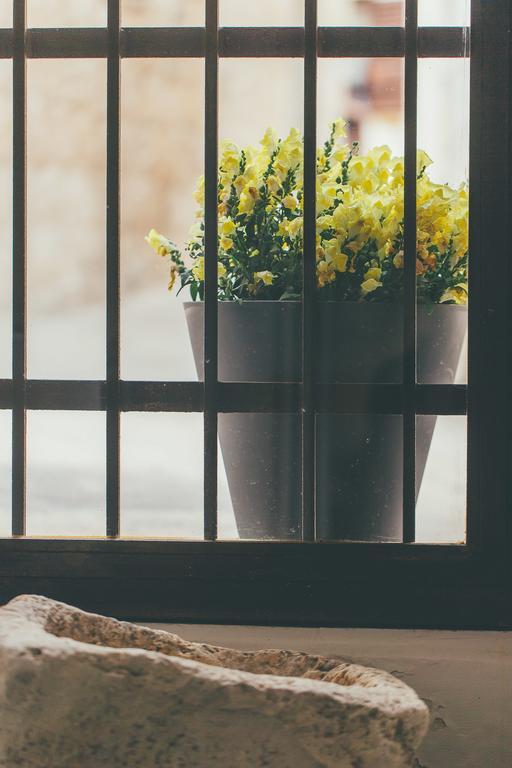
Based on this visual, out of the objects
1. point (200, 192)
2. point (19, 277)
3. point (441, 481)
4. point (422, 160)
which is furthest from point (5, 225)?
point (441, 481)

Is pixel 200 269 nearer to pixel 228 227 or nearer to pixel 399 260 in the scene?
pixel 228 227

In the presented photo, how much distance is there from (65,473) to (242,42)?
0.67 meters

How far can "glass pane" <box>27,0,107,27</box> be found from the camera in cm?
113

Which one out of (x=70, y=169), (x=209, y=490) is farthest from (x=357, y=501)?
(x=70, y=169)

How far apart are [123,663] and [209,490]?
0.40 meters

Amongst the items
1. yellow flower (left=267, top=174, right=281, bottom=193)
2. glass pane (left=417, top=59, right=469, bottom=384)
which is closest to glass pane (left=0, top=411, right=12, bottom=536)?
yellow flower (left=267, top=174, right=281, bottom=193)

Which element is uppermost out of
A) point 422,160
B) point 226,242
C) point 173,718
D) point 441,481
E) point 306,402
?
point 422,160

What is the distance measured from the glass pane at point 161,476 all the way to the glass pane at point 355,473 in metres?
0.18

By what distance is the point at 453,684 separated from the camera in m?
1.04

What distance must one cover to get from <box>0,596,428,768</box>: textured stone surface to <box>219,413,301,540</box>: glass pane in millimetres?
394

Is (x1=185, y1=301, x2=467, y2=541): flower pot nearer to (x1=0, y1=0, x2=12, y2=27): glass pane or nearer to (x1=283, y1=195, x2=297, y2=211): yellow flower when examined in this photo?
(x1=283, y1=195, x2=297, y2=211): yellow flower

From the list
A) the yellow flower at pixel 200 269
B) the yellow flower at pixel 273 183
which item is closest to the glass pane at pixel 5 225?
the yellow flower at pixel 200 269

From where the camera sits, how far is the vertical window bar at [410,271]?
108cm

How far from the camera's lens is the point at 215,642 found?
1.05m
